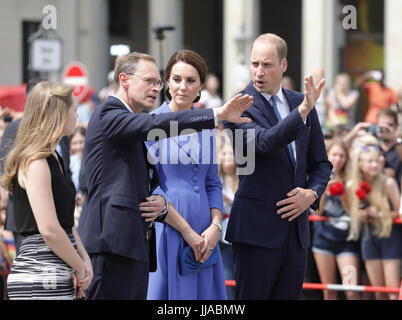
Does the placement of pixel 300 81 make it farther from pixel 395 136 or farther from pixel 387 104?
pixel 395 136

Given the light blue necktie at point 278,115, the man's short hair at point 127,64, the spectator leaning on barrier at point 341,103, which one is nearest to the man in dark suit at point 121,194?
the man's short hair at point 127,64

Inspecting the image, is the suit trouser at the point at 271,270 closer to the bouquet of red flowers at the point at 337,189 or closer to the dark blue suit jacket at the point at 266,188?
the dark blue suit jacket at the point at 266,188

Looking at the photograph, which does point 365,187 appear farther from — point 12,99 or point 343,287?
point 12,99

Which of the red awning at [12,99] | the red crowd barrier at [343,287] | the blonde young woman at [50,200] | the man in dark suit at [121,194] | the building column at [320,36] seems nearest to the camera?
the blonde young woman at [50,200]

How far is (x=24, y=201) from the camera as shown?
4.55m

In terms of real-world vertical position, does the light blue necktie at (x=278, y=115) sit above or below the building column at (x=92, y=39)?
below

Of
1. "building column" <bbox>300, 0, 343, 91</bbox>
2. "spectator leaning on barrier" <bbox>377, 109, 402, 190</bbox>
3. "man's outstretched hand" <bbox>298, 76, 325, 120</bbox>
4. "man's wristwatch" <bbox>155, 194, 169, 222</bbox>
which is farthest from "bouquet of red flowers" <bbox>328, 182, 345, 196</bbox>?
"building column" <bbox>300, 0, 343, 91</bbox>

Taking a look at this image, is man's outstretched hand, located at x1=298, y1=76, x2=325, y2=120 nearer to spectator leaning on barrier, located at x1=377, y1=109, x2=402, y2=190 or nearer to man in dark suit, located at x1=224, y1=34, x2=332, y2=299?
man in dark suit, located at x1=224, y1=34, x2=332, y2=299

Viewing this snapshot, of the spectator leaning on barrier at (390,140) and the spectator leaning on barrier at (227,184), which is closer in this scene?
the spectator leaning on barrier at (227,184)

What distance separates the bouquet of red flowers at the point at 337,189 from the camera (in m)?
8.39

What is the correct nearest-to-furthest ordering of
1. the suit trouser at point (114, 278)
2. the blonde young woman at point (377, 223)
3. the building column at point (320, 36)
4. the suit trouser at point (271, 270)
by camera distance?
the suit trouser at point (114, 278) → the suit trouser at point (271, 270) → the blonde young woman at point (377, 223) → the building column at point (320, 36)

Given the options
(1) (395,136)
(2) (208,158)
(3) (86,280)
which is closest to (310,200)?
(2) (208,158)

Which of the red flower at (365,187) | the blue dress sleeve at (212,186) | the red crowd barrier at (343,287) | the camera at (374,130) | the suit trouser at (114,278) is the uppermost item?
the camera at (374,130)

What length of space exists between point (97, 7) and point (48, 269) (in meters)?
25.7
